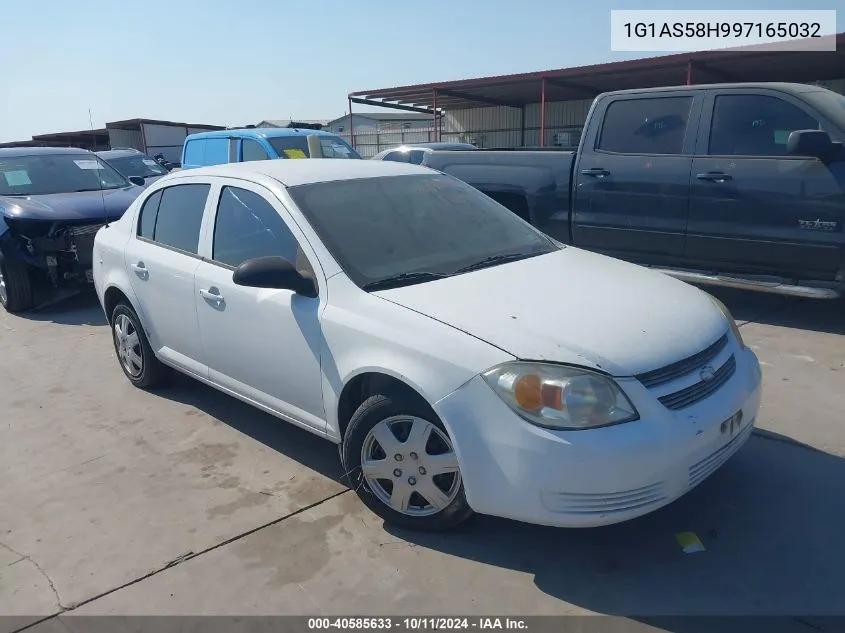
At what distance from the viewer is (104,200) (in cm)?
786

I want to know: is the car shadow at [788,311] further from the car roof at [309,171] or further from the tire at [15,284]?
the tire at [15,284]

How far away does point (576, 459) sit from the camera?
97.7 inches

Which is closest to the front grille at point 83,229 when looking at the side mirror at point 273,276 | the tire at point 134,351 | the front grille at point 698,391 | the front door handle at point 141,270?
the tire at point 134,351

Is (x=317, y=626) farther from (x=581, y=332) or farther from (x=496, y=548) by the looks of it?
(x=581, y=332)

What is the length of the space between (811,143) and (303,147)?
7.57 m

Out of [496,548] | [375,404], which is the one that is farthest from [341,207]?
[496,548]

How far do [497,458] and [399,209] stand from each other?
1.67m

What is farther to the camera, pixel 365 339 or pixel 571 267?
pixel 571 267

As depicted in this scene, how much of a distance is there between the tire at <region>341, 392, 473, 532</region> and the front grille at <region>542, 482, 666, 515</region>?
0.44 m

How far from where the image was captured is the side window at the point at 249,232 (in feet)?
11.5

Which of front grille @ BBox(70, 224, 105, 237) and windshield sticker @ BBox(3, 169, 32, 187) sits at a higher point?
windshield sticker @ BBox(3, 169, 32, 187)

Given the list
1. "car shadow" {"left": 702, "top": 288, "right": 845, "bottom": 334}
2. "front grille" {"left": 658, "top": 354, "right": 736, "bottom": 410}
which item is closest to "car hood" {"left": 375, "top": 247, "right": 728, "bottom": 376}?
"front grille" {"left": 658, "top": 354, "right": 736, "bottom": 410}

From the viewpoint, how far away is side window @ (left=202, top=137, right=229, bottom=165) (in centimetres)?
1098

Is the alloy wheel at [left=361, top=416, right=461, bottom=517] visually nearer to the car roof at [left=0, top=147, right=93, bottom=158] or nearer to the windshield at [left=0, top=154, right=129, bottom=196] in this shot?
the windshield at [left=0, top=154, right=129, bottom=196]
